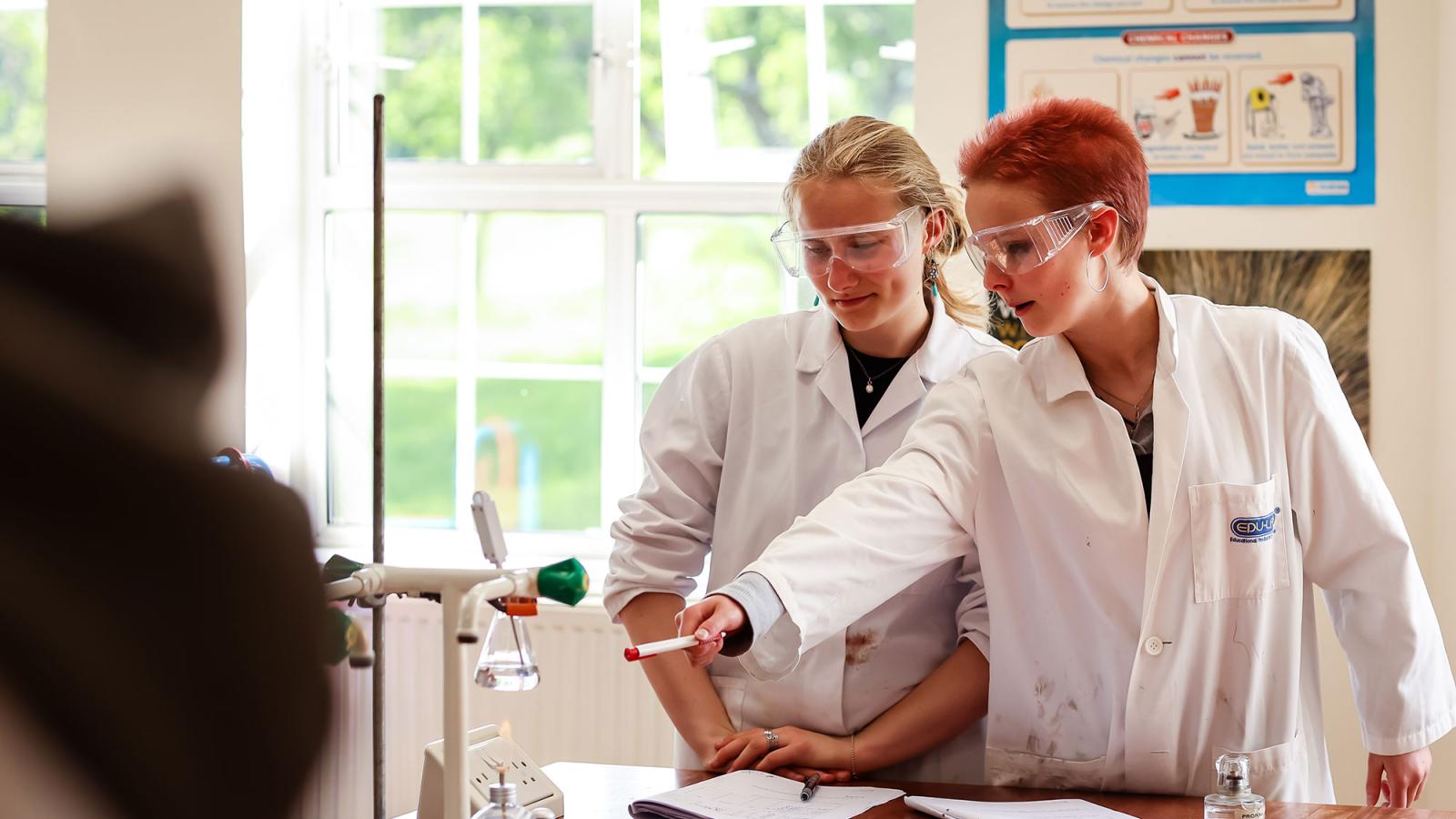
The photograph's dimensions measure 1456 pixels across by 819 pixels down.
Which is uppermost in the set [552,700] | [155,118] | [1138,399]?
[155,118]

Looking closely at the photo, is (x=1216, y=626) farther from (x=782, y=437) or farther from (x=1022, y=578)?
(x=782, y=437)

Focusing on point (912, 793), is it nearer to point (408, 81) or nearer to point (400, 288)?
point (400, 288)

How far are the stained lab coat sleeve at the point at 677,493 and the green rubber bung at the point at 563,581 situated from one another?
91cm

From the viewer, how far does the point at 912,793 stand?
65.4 inches

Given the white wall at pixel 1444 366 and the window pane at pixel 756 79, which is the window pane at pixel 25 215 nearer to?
the white wall at pixel 1444 366

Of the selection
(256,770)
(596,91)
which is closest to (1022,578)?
(256,770)

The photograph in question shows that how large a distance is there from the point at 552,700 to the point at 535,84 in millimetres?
1669

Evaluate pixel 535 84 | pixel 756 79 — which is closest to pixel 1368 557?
pixel 756 79

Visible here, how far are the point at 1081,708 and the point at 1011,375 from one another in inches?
18.7

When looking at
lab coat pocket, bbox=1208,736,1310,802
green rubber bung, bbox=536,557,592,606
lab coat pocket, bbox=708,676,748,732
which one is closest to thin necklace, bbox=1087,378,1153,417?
lab coat pocket, bbox=1208,736,1310,802

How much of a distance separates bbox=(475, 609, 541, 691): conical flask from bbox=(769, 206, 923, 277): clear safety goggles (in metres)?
0.91

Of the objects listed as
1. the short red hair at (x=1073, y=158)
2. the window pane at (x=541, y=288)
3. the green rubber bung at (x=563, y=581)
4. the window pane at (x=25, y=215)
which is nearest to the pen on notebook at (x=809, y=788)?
the green rubber bung at (x=563, y=581)

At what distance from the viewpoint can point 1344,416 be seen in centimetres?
173

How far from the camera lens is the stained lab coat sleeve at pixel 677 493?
1977 millimetres
